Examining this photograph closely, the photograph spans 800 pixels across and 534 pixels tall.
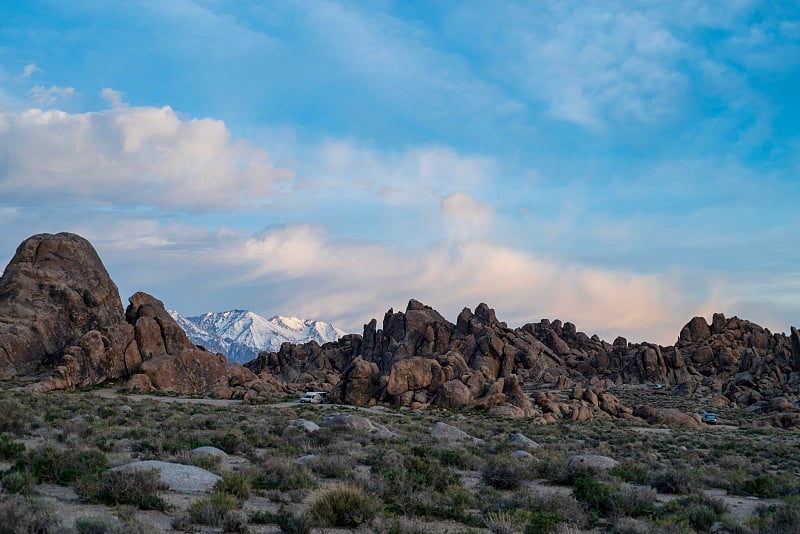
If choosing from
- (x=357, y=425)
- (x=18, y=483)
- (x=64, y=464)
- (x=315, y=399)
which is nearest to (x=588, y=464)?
(x=357, y=425)

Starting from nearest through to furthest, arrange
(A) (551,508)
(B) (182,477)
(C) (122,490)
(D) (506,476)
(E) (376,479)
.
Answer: (C) (122,490) < (A) (551,508) < (B) (182,477) < (E) (376,479) < (D) (506,476)

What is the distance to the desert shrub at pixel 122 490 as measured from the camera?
11375 mm

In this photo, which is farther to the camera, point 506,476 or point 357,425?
point 357,425

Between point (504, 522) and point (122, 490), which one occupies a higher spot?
point (122, 490)

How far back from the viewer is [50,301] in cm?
5769

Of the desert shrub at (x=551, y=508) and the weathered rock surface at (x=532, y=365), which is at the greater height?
the weathered rock surface at (x=532, y=365)

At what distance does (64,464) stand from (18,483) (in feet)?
6.30

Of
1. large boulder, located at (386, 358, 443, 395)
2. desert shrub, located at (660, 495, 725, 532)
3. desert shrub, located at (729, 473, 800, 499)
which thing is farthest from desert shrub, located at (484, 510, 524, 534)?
large boulder, located at (386, 358, 443, 395)

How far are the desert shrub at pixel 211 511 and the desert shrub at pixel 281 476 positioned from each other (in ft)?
9.73

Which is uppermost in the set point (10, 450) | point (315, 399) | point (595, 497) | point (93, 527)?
point (93, 527)

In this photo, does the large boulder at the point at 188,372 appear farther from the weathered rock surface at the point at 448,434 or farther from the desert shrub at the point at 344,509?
the desert shrub at the point at 344,509

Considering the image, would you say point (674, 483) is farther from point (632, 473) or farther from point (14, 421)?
point (14, 421)

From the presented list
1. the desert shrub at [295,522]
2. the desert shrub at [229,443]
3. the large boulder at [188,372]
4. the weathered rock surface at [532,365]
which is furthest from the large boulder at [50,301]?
the desert shrub at [295,522]

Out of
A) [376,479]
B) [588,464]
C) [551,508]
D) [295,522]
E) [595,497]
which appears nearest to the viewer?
[295,522]
